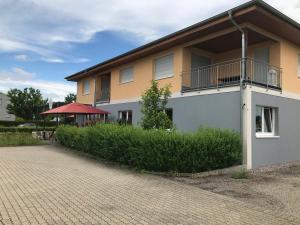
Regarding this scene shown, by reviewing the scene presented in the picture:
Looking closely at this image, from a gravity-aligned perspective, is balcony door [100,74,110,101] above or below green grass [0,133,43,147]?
above

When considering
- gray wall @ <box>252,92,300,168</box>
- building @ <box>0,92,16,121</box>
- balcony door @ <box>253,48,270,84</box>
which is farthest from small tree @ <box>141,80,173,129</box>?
building @ <box>0,92,16,121</box>

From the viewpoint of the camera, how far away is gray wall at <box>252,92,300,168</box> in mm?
13297

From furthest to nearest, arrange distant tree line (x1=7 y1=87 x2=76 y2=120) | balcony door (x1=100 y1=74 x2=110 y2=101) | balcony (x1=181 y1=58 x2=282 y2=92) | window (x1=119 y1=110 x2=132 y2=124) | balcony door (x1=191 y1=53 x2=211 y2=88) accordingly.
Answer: distant tree line (x1=7 y1=87 x2=76 y2=120)
balcony door (x1=100 y1=74 x2=110 y2=101)
window (x1=119 y1=110 x2=132 y2=124)
balcony door (x1=191 y1=53 x2=211 y2=88)
balcony (x1=181 y1=58 x2=282 y2=92)

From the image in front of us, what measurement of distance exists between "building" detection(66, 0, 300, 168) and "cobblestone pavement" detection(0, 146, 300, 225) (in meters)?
4.52

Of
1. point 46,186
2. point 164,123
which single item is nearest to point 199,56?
point 164,123

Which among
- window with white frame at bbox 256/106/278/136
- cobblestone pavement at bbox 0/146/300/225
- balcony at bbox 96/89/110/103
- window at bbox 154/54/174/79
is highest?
window at bbox 154/54/174/79

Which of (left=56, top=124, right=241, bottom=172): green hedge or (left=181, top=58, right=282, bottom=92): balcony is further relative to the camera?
(left=181, top=58, right=282, bottom=92): balcony

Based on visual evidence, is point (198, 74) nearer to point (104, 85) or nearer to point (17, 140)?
point (104, 85)

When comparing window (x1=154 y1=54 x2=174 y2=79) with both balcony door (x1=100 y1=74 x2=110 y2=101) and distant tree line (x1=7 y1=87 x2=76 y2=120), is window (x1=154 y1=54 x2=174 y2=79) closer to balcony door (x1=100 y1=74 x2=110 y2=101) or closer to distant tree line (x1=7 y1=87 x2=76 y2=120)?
balcony door (x1=100 y1=74 x2=110 y2=101)

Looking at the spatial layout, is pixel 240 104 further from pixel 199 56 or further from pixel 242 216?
→ pixel 242 216

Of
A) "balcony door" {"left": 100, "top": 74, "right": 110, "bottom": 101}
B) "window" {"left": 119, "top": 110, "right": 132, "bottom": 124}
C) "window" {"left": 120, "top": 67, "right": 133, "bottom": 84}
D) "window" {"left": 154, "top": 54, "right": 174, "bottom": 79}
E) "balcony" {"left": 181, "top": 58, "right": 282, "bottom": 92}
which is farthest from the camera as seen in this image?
"balcony door" {"left": 100, "top": 74, "right": 110, "bottom": 101}

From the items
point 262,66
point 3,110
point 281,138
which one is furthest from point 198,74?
point 3,110

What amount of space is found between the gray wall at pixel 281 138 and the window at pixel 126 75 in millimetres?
9518

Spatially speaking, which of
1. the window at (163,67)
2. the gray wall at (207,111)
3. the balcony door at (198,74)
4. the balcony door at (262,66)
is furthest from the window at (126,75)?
the balcony door at (262,66)
